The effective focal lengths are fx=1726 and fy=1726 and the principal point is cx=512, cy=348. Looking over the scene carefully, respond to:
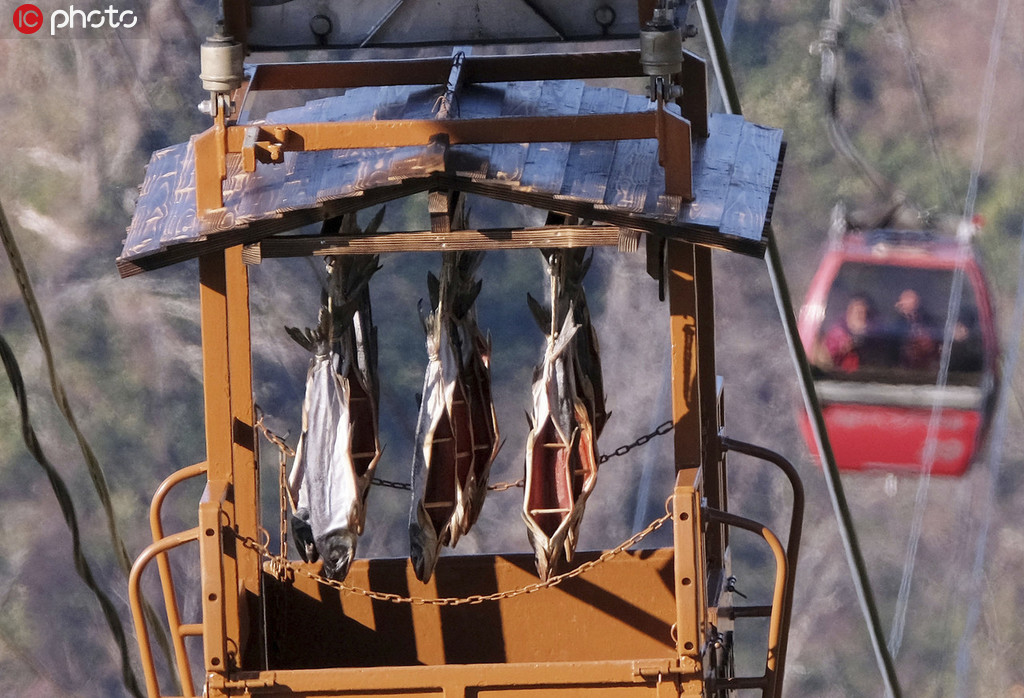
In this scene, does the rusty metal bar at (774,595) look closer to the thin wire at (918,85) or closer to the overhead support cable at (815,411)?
the overhead support cable at (815,411)

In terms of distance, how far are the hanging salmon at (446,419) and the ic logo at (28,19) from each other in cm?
986

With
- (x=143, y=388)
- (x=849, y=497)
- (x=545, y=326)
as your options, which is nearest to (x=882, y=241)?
(x=849, y=497)

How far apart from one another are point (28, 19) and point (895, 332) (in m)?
7.26

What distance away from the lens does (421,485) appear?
4.57 meters

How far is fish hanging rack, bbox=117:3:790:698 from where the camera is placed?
13.2ft

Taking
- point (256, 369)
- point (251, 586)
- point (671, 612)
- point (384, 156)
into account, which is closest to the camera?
point (384, 156)

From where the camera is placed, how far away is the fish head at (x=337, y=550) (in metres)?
4.57

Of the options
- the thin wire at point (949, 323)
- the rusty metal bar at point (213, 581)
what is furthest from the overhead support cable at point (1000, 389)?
the rusty metal bar at point (213, 581)

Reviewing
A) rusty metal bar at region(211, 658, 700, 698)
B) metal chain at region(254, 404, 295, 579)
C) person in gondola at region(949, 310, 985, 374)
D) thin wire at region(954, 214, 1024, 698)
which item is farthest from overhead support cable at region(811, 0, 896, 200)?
rusty metal bar at region(211, 658, 700, 698)

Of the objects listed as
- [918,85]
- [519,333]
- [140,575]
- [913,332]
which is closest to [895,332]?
[913,332]

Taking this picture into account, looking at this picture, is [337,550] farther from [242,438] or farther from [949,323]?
[949,323]

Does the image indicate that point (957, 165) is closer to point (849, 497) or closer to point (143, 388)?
point (849, 497)

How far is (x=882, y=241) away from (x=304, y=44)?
981cm

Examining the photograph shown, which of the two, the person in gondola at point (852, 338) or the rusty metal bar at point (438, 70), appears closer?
the rusty metal bar at point (438, 70)
